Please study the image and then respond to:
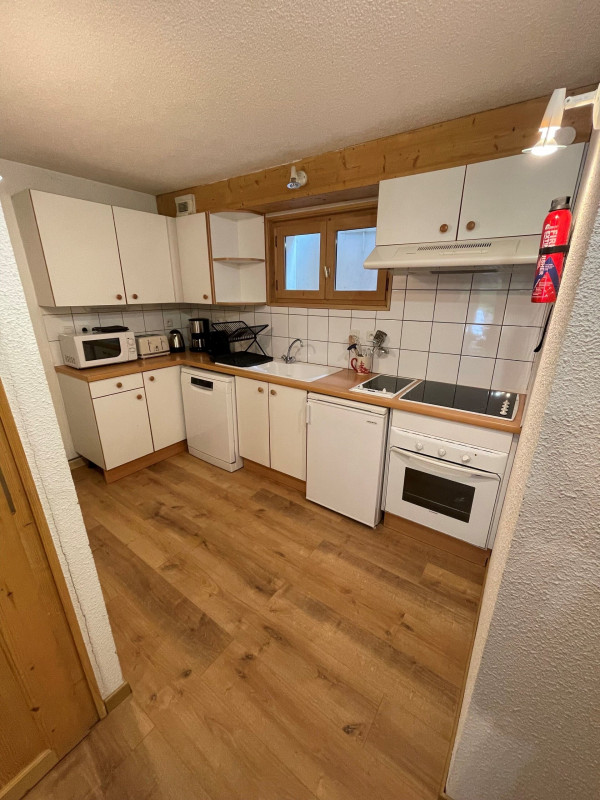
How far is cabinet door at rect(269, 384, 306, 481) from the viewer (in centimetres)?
217

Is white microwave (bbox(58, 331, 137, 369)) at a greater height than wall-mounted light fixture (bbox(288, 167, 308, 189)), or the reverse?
wall-mounted light fixture (bbox(288, 167, 308, 189))

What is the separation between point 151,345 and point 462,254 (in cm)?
240

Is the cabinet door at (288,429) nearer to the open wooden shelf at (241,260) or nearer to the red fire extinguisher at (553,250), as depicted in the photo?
the open wooden shelf at (241,260)

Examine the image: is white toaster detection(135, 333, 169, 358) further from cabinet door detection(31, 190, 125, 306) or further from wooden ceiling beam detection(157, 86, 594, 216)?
wooden ceiling beam detection(157, 86, 594, 216)

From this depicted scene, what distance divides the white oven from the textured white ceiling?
1.53 meters

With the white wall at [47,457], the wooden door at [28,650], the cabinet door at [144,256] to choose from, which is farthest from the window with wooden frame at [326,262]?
the wooden door at [28,650]

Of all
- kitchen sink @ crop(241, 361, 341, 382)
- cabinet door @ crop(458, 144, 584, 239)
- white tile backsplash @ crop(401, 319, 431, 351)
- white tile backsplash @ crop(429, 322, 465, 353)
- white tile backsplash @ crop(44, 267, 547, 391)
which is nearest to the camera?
cabinet door @ crop(458, 144, 584, 239)

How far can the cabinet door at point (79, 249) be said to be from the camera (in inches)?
82.8

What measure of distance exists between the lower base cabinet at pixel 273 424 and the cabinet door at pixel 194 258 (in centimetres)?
92

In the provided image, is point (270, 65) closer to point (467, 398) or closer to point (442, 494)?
point (467, 398)

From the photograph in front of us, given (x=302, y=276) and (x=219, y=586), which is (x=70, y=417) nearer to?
(x=219, y=586)

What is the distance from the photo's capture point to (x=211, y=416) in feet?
8.63

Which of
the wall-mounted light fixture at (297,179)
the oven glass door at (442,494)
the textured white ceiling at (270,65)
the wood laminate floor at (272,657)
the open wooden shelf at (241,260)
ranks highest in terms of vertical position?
the textured white ceiling at (270,65)

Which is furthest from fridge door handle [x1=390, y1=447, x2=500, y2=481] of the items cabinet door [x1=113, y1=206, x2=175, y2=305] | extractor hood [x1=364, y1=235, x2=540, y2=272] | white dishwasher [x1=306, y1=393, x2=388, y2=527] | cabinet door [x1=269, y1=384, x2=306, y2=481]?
cabinet door [x1=113, y1=206, x2=175, y2=305]
